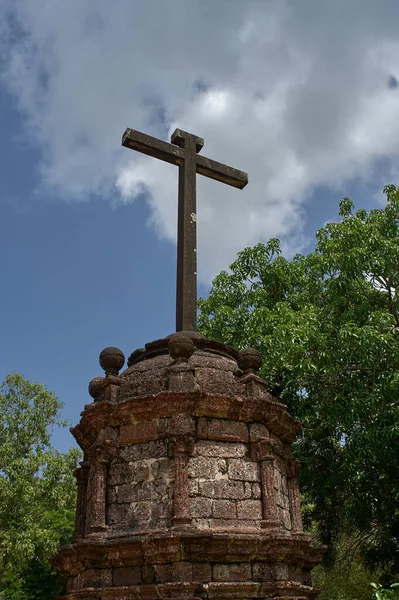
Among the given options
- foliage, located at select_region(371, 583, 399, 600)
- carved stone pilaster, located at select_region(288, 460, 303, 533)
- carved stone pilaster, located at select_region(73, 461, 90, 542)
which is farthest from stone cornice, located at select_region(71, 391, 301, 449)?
foliage, located at select_region(371, 583, 399, 600)

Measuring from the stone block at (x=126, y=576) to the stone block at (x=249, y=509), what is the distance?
128 cm

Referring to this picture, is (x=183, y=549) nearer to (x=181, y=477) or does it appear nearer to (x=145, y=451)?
(x=181, y=477)

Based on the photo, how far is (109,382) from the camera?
7434 mm

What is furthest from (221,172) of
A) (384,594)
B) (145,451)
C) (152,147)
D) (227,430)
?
(384,594)

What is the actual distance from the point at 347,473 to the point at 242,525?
6.24 m

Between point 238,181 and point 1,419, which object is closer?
point 238,181

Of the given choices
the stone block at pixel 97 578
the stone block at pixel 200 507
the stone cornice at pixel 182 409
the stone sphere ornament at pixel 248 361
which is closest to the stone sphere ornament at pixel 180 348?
the stone cornice at pixel 182 409

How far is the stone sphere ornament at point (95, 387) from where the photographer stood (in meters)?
7.79

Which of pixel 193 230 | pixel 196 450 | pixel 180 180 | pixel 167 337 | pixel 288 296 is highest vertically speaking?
pixel 288 296

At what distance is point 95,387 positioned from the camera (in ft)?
25.6

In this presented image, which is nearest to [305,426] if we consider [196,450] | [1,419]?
[196,450]

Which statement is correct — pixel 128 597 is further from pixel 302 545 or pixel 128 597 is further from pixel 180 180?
pixel 180 180

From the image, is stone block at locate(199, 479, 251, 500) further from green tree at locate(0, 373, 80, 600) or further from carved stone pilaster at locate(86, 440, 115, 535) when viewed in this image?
Result: green tree at locate(0, 373, 80, 600)

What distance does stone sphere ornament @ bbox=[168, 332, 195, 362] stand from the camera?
7257mm
